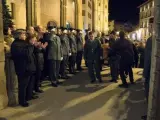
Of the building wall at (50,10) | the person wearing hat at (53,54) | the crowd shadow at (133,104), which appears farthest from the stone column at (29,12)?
the crowd shadow at (133,104)

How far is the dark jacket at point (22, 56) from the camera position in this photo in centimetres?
707

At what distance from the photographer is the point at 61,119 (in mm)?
6484

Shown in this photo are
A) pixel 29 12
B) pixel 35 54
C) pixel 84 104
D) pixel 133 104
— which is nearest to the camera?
pixel 84 104

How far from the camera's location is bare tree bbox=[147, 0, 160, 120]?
4.41 m

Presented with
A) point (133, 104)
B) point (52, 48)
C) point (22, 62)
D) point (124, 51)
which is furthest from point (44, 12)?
point (133, 104)

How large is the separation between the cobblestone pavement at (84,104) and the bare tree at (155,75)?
1.87 meters

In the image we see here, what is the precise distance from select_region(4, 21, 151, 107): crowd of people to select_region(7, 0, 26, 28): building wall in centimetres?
503

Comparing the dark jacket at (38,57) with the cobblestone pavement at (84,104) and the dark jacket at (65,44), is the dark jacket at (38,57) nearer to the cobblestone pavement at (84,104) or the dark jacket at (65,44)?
the cobblestone pavement at (84,104)

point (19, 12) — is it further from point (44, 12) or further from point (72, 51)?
point (72, 51)

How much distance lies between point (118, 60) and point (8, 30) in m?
4.33

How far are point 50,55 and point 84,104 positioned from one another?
2.53 m

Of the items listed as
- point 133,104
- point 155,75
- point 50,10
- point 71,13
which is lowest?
point 133,104

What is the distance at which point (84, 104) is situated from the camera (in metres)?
7.69

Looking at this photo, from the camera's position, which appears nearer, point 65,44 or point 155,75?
point 155,75
